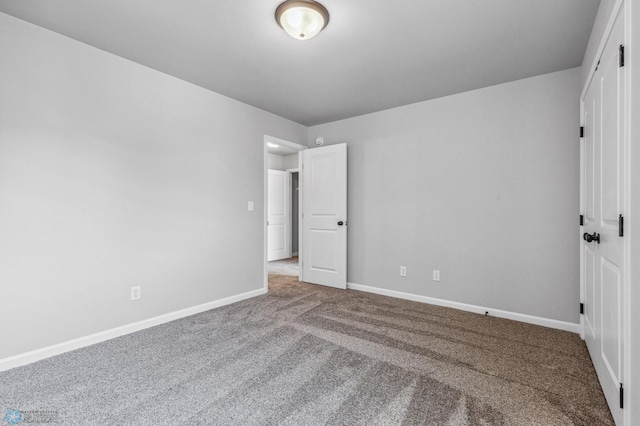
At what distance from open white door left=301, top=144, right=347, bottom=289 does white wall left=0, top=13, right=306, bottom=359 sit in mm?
1232

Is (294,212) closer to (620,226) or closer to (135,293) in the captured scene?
(135,293)

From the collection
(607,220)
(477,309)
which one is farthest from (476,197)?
(607,220)

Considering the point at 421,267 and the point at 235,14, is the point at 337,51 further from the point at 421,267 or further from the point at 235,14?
the point at 421,267

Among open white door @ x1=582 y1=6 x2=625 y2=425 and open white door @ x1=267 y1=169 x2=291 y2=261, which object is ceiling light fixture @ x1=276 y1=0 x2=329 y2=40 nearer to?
open white door @ x1=582 y1=6 x2=625 y2=425

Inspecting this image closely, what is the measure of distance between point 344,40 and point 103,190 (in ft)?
7.82

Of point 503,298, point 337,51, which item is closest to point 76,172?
point 337,51

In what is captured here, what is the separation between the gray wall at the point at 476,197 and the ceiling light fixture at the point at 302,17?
6.79 feet

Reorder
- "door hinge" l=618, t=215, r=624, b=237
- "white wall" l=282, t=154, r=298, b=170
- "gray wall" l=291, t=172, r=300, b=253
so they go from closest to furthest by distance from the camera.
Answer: "door hinge" l=618, t=215, r=624, b=237 < "white wall" l=282, t=154, r=298, b=170 < "gray wall" l=291, t=172, r=300, b=253

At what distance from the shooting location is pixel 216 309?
3.38 metres

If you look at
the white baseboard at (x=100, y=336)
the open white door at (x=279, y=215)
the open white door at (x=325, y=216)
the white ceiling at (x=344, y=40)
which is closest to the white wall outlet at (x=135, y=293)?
the white baseboard at (x=100, y=336)

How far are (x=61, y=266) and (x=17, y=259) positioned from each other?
0.26 metres

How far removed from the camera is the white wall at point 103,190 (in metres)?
2.15

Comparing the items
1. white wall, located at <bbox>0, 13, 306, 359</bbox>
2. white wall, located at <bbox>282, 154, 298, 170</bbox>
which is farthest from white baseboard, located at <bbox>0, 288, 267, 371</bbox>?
white wall, located at <bbox>282, 154, 298, 170</bbox>

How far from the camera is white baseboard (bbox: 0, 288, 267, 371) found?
6.99 ft
